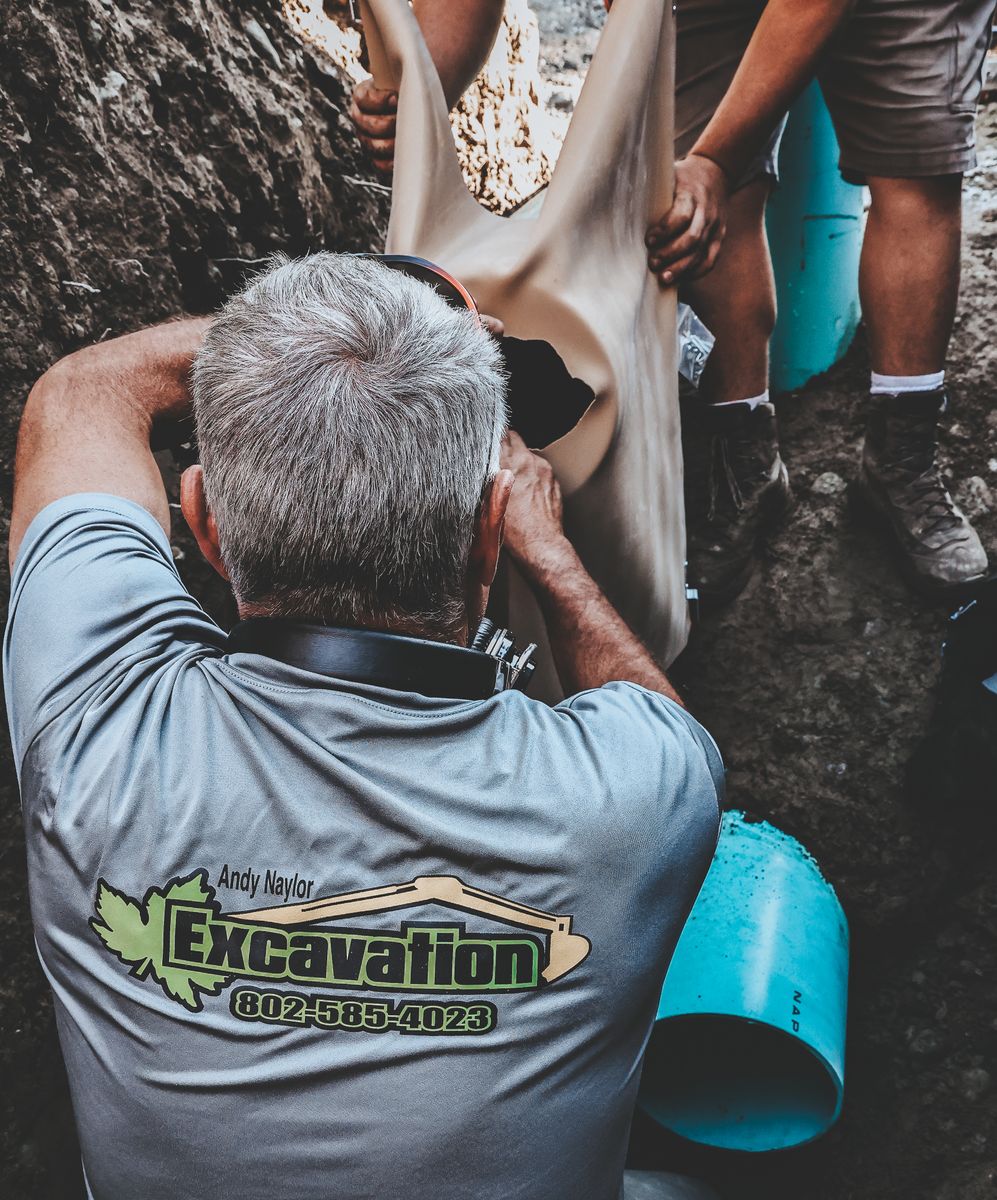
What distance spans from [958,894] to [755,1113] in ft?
1.76

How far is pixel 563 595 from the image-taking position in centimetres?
108

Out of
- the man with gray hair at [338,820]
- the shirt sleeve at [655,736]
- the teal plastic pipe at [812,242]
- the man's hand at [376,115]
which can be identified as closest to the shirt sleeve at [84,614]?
the man with gray hair at [338,820]

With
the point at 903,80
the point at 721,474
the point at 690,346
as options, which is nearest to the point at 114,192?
the point at 690,346

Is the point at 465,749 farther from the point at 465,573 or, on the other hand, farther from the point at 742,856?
the point at 742,856

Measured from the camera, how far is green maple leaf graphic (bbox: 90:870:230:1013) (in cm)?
73

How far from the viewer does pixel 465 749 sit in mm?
778

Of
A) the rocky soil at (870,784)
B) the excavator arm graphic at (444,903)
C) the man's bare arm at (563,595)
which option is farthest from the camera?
the rocky soil at (870,784)

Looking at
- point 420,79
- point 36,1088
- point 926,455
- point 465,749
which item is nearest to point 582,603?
point 465,749

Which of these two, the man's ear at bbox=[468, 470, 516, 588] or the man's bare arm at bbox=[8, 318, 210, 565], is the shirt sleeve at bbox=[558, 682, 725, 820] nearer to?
the man's ear at bbox=[468, 470, 516, 588]

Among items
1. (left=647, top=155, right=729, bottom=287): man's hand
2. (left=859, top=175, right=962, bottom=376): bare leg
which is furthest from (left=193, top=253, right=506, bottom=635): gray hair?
(left=859, top=175, right=962, bottom=376): bare leg

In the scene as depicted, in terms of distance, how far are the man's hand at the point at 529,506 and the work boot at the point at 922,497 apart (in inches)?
37.7

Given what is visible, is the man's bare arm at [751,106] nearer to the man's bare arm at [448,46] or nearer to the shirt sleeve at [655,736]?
the man's bare arm at [448,46]

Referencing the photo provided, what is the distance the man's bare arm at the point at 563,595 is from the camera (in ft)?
3.42

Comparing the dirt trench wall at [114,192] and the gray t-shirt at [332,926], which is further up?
the dirt trench wall at [114,192]
